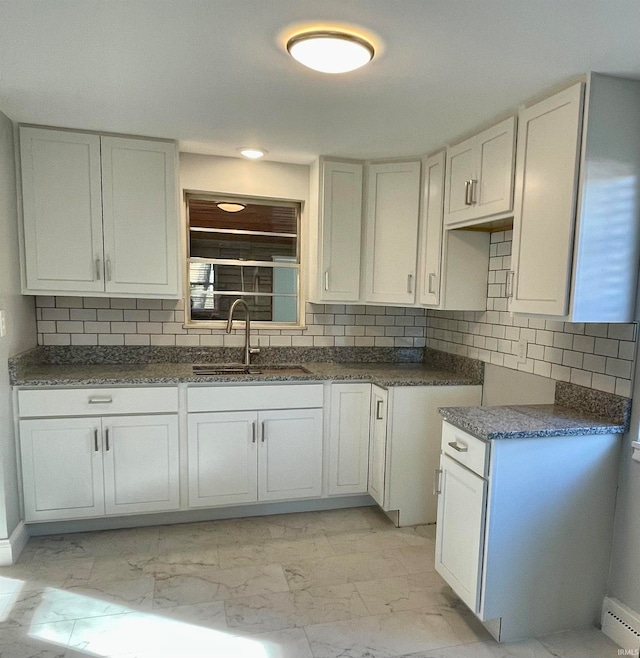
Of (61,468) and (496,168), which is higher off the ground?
(496,168)

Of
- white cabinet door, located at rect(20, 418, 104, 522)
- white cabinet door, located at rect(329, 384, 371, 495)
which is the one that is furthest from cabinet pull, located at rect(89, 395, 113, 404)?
white cabinet door, located at rect(329, 384, 371, 495)

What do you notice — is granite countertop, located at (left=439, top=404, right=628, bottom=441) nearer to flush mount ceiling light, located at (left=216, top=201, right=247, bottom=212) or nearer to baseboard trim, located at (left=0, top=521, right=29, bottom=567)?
flush mount ceiling light, located at (left=216, top=201, right=247, bottom=212)

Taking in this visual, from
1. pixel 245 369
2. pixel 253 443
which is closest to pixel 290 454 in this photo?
pixel 253 443

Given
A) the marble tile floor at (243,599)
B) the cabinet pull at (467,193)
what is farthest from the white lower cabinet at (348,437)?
the cabinet pull at (467,193)

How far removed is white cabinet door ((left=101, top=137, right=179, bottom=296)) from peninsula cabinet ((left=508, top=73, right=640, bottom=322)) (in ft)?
6.65

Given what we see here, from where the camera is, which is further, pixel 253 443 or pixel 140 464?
pixel 253 443

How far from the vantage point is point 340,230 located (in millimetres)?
2975

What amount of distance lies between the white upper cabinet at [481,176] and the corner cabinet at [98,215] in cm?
164

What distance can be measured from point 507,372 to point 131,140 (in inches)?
100

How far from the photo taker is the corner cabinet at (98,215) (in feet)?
8.20

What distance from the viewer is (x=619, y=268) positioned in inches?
70.8

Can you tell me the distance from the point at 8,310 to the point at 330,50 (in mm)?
2046

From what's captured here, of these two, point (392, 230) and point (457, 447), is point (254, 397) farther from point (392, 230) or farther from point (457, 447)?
point (392, 230)

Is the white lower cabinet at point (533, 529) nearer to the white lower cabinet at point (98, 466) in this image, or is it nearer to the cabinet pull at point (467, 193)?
the cabinet pull at point (467, 193)
